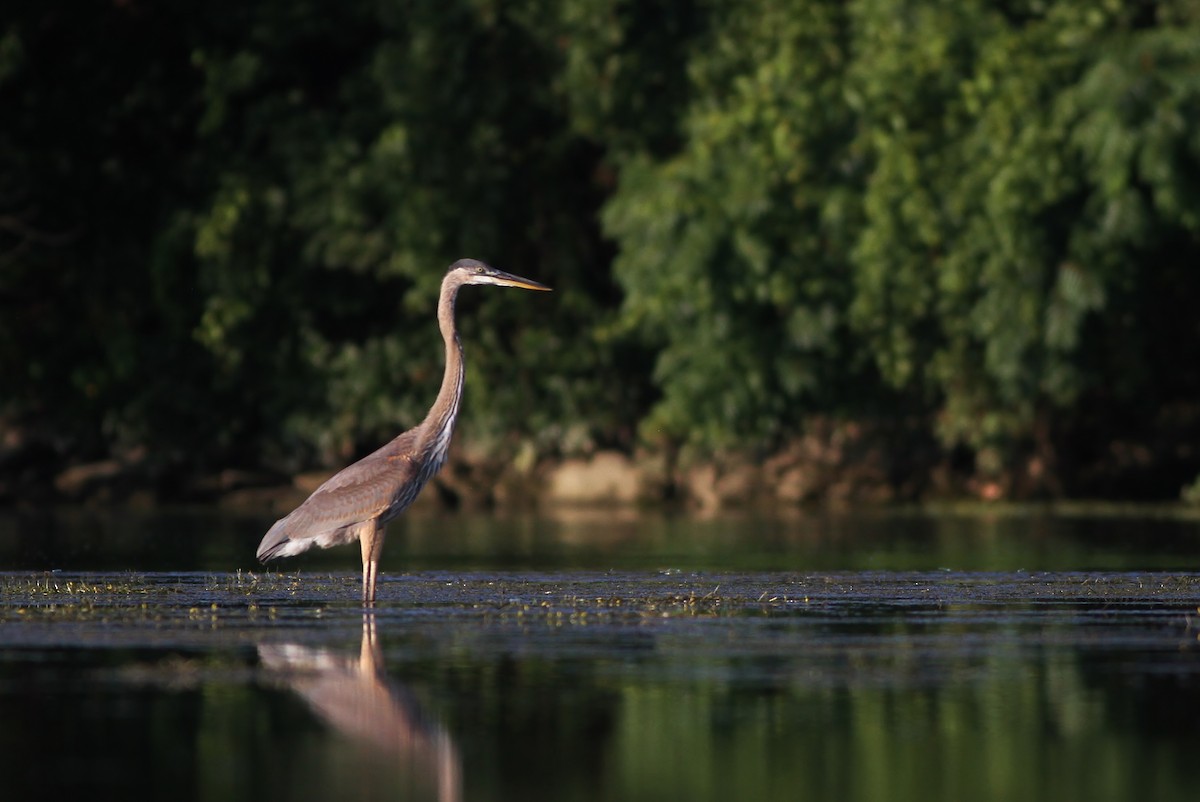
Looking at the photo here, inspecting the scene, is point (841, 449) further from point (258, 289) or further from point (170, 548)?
point (170, 548)

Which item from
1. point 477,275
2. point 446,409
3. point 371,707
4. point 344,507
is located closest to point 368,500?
point 344,507

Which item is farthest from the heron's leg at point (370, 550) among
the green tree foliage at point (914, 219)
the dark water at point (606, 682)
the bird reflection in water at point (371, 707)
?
the green tree foliage at point (914, 219)

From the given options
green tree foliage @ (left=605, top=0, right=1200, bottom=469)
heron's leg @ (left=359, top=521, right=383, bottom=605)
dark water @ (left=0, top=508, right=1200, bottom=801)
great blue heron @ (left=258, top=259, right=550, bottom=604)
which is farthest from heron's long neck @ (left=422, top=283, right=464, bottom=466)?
green tree foliage @ (left=605, top=0, right=1200, bottom=469)

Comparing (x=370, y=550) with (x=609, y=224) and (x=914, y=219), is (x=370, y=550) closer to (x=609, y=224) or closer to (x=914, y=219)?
(x=914, y=219)

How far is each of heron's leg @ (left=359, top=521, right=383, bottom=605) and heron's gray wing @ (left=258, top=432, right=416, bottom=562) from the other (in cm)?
5

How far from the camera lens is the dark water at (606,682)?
315 inches

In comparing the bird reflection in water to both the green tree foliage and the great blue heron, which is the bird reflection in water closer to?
the great blue heron

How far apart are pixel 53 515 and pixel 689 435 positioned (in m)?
7.95

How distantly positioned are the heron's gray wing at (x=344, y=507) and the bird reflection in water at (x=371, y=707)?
9.54 feet

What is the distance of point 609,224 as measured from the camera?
1184 inches

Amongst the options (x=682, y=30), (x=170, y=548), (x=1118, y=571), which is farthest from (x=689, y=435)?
(x=1118, y=571)

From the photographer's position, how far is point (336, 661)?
10.6 metres

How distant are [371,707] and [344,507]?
518cm

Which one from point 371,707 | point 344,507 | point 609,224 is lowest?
point 371,707
